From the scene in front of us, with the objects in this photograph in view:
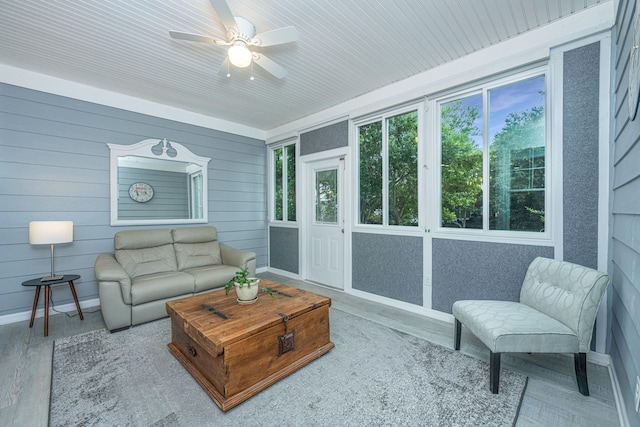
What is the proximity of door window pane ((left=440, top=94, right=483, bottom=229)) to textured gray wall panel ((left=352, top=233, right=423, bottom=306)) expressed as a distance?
1.69 ft

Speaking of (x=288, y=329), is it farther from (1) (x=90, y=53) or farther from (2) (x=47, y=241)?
(1) (x=90, y=53)

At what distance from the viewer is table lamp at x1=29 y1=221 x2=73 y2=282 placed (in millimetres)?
2738

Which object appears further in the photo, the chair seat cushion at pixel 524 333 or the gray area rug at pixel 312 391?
the chair seat cushion at pixel 524 333

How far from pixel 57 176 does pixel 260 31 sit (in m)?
2.93

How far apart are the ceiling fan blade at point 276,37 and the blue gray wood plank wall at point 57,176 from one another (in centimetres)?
265

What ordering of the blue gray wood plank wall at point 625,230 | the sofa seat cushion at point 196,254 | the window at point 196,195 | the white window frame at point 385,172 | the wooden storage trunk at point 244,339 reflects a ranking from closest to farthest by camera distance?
the blue gray wood plank wall at point 625,230 < the wooden storage trunk at point 244,339 < the white window frame at point 385,172 < the sofa seat cushion at point 196,254 < the window at point 196,195

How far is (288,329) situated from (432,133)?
2.46 meters

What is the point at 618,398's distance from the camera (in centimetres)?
165

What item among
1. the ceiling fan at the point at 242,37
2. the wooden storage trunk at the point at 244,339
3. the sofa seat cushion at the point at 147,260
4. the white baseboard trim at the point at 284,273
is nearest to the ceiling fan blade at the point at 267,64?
the ceiling fan at the point at 242,37

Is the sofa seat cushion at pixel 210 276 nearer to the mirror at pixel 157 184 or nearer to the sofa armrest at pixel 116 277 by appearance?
the sofa armrest at pixel 116 277

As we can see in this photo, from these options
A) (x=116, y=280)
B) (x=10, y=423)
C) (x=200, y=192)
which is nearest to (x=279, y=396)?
(x=10, y=423)

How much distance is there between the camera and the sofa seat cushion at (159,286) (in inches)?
110

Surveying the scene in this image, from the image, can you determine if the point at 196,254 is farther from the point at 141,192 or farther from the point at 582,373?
the point at 582,373

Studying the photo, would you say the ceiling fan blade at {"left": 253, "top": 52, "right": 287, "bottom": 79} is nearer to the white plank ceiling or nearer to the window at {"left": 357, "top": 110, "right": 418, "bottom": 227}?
the white plank ceiling
